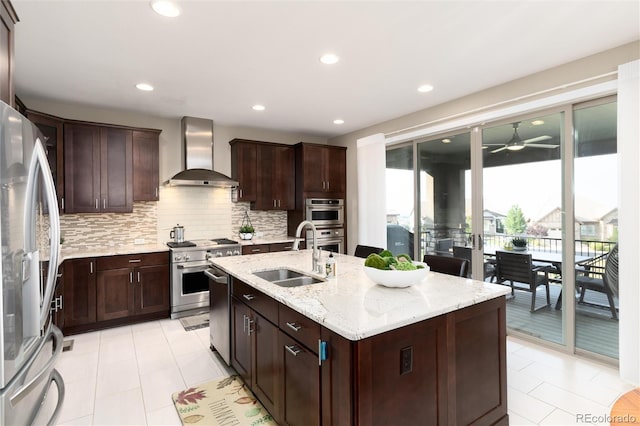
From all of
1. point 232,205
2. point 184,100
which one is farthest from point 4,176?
point 232,205

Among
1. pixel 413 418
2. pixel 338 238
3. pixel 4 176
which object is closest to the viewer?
pixel 4 176

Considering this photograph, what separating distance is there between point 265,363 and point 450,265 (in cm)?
162

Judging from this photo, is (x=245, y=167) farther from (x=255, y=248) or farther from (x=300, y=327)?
(x=300, y=327)

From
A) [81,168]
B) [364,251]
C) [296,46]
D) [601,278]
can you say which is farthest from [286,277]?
[81,168]

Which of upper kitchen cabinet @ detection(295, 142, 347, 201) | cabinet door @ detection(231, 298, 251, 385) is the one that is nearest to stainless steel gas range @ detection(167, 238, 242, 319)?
upper kitchen cabinet @ detection(295, 142, 347, 201)

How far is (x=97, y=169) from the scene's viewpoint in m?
3.94

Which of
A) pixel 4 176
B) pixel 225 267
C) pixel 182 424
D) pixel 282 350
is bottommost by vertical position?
pixel 182 424

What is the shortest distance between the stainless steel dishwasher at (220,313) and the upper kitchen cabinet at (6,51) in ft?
5.78

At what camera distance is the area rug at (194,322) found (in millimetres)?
3814

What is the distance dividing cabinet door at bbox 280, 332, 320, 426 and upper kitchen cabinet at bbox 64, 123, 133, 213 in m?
3.29

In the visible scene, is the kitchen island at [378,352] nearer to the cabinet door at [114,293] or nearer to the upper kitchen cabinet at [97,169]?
the cabinet door at [114,293]

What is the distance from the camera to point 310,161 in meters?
5.21

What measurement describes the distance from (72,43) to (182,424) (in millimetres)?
2840

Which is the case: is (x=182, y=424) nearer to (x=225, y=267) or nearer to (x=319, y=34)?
(x=225, y=267)
